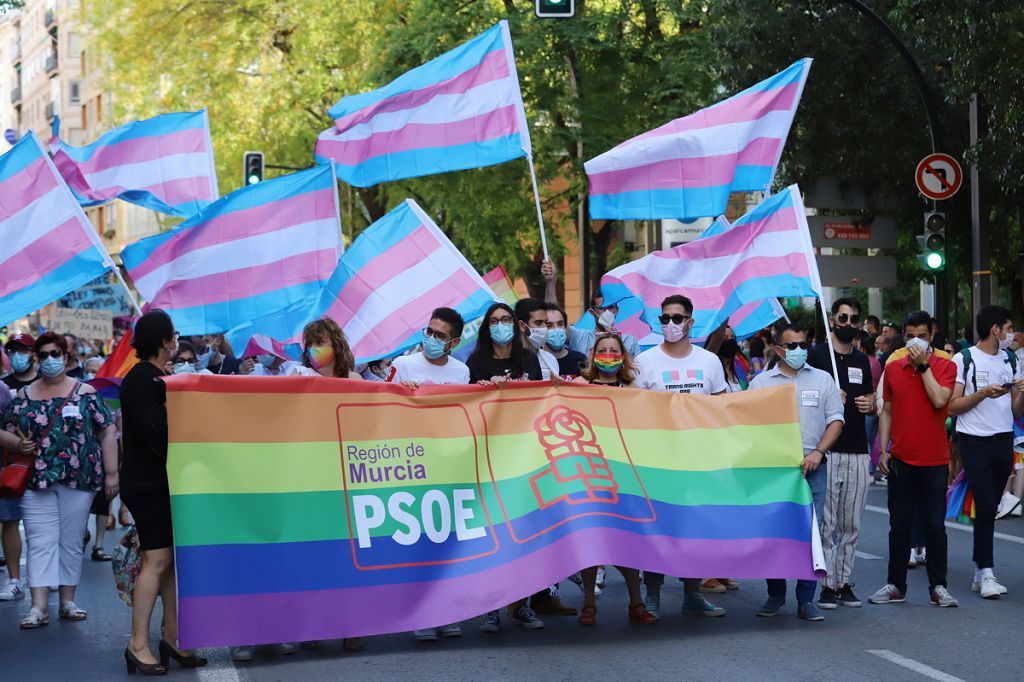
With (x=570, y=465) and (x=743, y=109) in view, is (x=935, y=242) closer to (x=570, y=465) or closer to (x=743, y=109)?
(x=743, y=109)

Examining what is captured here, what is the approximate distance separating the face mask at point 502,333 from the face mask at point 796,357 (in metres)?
1.65

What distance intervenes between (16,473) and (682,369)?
4082 millimetres

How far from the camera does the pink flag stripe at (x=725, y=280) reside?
34.1 ft

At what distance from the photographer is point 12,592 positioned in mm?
11414

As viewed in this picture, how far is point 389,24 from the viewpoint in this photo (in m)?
34.2

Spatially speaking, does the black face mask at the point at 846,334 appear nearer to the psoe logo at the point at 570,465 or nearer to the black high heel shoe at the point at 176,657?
the psoe logo at the point at 570,465

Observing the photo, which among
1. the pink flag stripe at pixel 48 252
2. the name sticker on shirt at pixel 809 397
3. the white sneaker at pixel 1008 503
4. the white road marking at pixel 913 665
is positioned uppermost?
the pink flag stripe at pixel 48 252

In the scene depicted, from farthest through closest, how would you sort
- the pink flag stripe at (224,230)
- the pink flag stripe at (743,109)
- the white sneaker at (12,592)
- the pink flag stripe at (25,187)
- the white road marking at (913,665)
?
the pink flag stripe at (224,230) → the pink flag stripe at (743,109) → the white sneaker at (12,592) → the pink flag stripe at (25,187) → the white road marking at (913,665)

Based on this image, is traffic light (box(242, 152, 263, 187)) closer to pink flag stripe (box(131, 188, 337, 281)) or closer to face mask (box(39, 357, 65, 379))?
pink flag stripe (box(131, 188, 337, 281))

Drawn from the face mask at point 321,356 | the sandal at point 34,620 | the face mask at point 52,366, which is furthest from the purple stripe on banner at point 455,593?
the face mask at point 52,366

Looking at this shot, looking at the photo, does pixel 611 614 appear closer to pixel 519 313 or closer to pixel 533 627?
pixel 533 627

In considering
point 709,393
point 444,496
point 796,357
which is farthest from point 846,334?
point 444,496

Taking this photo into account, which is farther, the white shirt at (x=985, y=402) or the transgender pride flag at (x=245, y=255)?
the transgender pride flag at (x=245, y=255)

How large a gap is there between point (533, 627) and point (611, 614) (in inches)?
26.7
